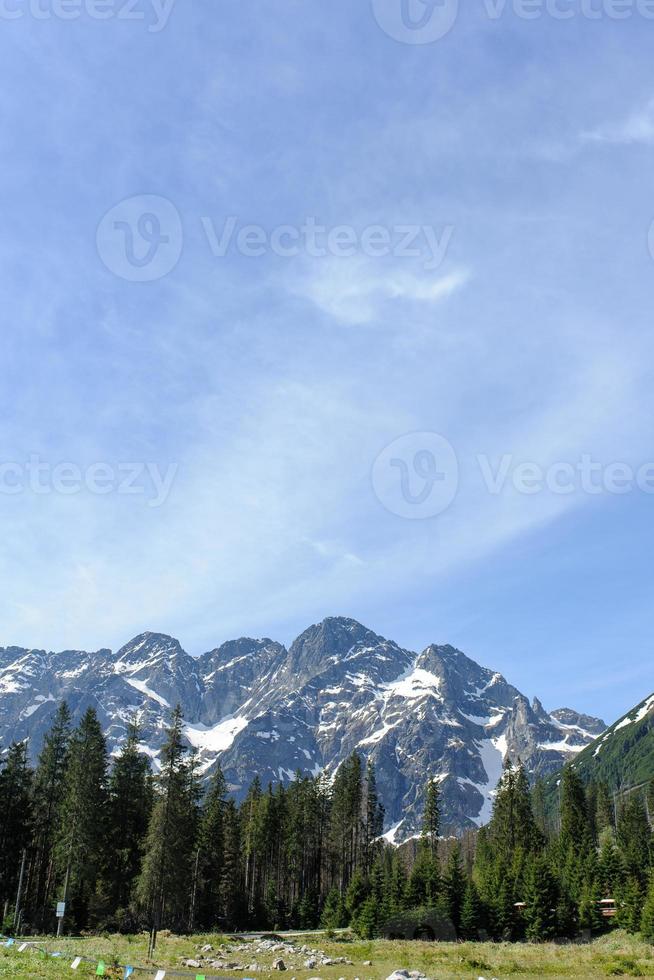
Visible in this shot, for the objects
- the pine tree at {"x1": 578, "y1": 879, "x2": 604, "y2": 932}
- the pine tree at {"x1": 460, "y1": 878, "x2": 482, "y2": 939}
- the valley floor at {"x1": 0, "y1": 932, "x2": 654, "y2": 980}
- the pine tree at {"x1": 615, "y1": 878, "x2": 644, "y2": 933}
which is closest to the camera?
the valley floor at {"x1": 0, "y1": 932, "x2": 654, "y2": 980}

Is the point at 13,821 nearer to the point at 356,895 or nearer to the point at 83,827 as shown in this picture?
the point at 83,827

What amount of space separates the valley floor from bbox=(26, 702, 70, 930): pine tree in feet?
59.4

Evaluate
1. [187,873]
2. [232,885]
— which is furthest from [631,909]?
[232,885]

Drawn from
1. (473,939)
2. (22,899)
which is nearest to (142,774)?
(22,899)

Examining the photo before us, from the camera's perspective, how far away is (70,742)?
212ft

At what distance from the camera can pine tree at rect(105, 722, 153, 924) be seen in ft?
203

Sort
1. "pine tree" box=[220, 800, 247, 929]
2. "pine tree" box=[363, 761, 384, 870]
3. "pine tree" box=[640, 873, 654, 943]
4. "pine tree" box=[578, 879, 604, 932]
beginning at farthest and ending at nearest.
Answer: "pine tree" box=[363, 761, 384, 870] < "pine tree" box=[220, 800, 247, 929] < "pine tree" box=[578, 879, 604, 932] < "pine tree" box=[640, 873, 654, 943]

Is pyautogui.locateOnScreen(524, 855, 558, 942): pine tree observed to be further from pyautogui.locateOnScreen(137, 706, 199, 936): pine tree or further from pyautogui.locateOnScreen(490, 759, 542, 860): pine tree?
pyautogui.locateOnScreen(137, 706, 199, 936): pine tree

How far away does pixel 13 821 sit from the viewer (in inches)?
2477

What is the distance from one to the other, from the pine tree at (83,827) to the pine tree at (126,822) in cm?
119

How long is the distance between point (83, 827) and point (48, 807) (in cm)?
1023

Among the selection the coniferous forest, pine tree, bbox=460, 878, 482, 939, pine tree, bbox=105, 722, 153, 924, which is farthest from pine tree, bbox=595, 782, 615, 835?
pine tree, bbox=105, 722, 153, 924

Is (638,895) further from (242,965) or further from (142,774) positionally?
(142,774)

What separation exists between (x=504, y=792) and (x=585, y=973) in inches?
2028
